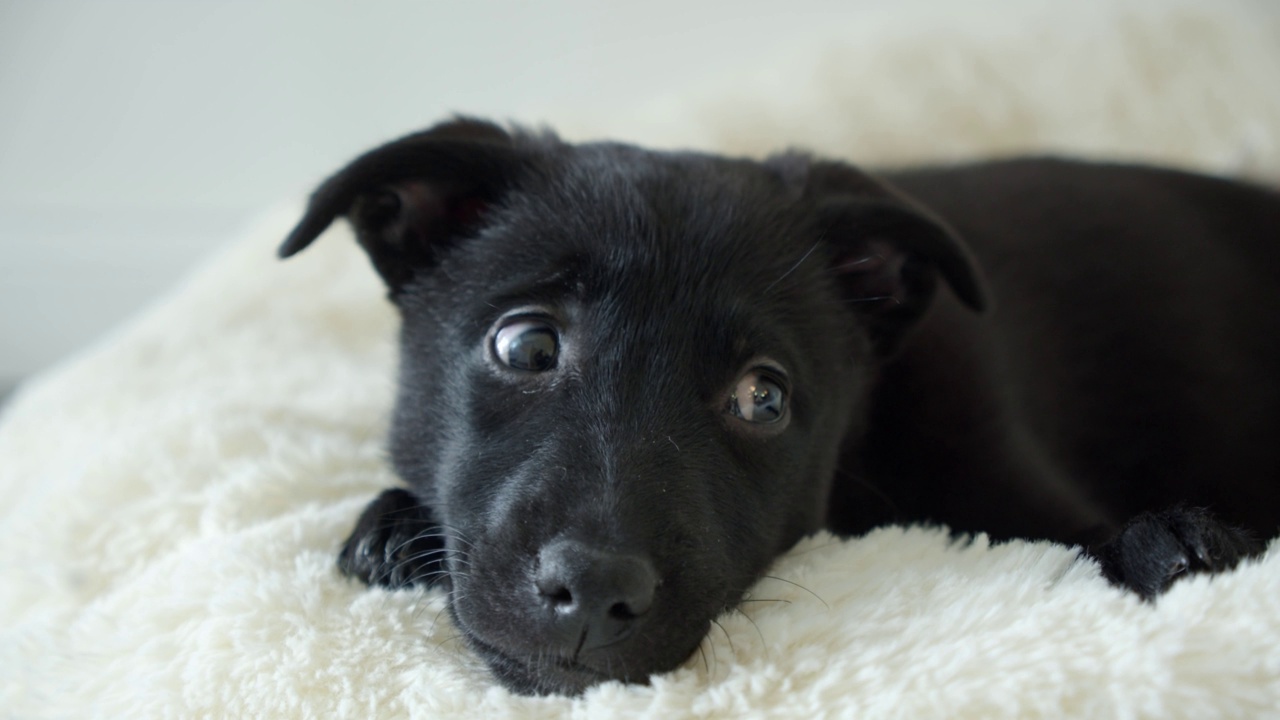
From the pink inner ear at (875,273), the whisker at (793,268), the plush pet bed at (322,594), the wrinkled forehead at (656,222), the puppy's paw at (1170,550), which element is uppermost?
the wrinkled forehead at (656,222)

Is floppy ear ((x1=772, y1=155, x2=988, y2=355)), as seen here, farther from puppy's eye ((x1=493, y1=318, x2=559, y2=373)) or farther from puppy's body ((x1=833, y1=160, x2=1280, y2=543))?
puppy's eye ((x1=493, y1=318, x2=559, y2=373))

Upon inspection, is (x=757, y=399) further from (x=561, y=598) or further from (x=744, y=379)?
(x=561, y=598)

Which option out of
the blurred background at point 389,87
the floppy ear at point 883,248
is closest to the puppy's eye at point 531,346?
the floppy ear at point 883,248

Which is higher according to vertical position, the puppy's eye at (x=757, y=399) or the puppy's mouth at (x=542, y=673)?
the puppy's eye at (x=757, y=399)

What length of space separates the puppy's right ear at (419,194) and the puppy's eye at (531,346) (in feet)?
1.06

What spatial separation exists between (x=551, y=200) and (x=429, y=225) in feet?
0.86

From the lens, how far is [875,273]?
6.26ft

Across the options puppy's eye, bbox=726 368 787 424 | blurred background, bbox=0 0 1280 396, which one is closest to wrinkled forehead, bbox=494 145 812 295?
puppy's eye, bbox=726 368 787 424

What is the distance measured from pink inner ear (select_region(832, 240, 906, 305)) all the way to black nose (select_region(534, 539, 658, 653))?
89 centimetres

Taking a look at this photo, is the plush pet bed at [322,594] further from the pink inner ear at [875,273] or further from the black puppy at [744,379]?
the pink inner ear at [875,273]

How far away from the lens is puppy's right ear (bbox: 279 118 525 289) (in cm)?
158

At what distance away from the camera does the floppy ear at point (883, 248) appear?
1.73 metres

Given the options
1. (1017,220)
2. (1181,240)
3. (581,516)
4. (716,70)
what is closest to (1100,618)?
(581,516)

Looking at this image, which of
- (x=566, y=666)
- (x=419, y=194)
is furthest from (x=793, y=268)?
(x=566, y=666)
